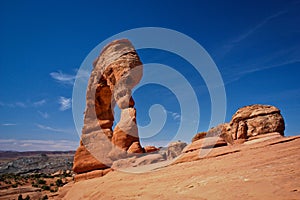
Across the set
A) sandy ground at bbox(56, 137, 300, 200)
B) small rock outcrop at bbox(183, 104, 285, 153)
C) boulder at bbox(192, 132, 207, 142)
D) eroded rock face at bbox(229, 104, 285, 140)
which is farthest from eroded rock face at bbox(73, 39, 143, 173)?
eroded rock face at bbox(229, 104, 285, 140)

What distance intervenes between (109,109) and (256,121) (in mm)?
16025

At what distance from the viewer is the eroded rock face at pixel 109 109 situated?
570 inches

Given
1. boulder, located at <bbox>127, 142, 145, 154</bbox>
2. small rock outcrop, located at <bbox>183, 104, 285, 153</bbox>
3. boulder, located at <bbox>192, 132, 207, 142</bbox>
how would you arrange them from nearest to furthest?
boulder, located at <bbox>127, 142, 145, 154</bbox>
small rock outcrop, located at <bbox>183, 104, 285, 153</bbox>
boulder, located at <bbox>192, 132, 207, 142</bbox>

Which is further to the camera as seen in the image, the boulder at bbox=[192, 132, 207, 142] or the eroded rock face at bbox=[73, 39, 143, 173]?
the boulder at bbox=[192, 132, 207, 142]

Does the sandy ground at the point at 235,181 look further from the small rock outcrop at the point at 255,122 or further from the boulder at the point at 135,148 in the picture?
the small rock outcrop at the point at 255,122

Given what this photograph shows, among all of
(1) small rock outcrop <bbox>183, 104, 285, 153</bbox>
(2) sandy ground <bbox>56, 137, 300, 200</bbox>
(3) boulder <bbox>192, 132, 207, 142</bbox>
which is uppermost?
(1) small rock outcrop <bbox>183, 104, 285, 153</bbox>

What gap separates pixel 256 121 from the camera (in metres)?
23.1

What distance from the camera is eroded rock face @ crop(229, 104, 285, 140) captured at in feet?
72.4

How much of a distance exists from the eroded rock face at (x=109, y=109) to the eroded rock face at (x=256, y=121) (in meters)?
14.7

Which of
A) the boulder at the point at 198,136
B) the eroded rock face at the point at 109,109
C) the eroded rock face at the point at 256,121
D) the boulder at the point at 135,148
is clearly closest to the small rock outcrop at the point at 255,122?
the eroded rock face at the point at 256,121

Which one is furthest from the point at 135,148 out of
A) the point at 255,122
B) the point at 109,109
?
the point at 255,122

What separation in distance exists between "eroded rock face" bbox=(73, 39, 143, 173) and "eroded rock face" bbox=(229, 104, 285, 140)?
14.7m

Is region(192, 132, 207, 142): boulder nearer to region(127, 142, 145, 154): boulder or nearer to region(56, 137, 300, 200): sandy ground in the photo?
region(127, 142, 145, 154): boulder

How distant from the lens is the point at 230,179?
5.66 metres
